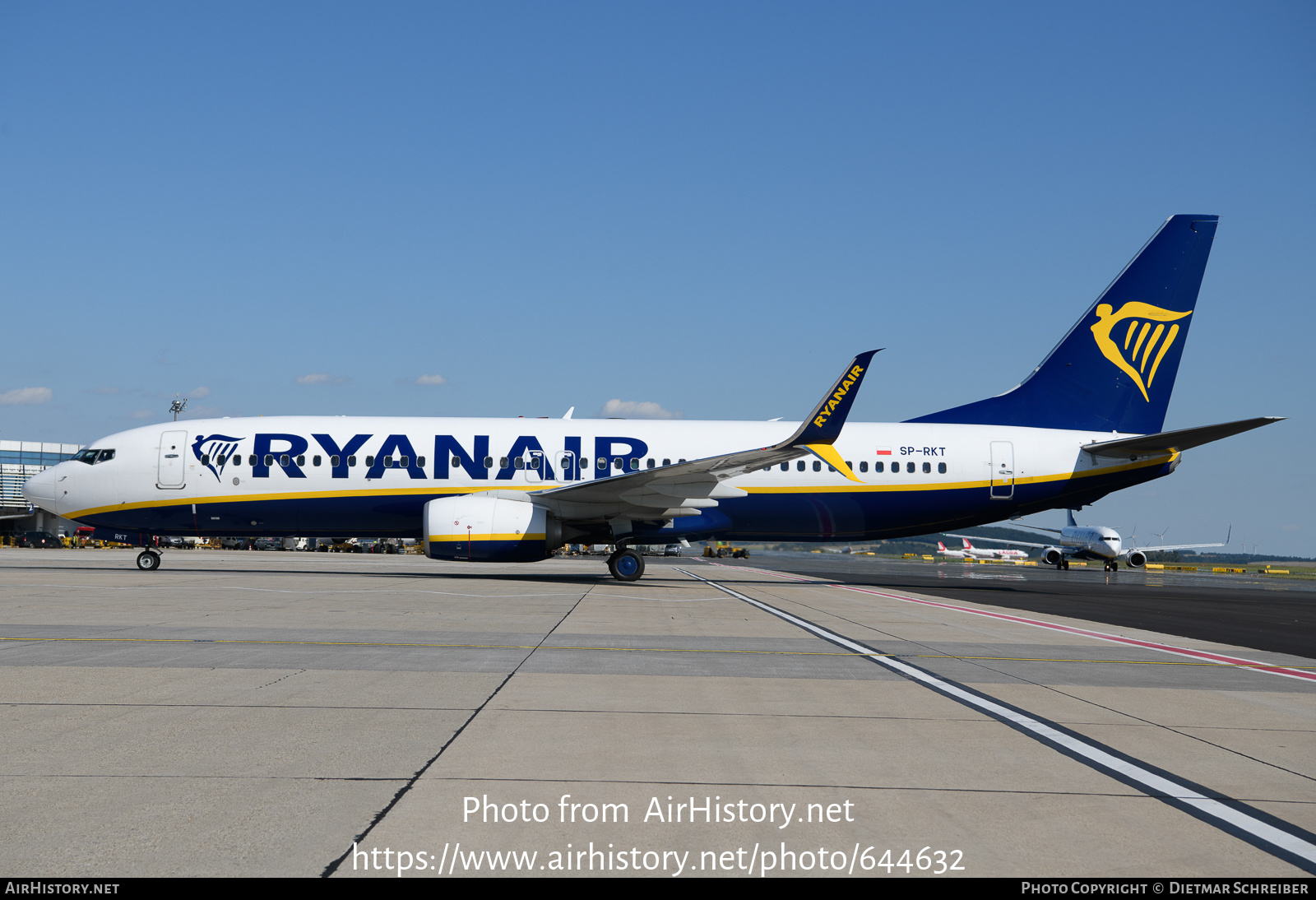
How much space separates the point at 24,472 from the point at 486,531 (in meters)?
87.8

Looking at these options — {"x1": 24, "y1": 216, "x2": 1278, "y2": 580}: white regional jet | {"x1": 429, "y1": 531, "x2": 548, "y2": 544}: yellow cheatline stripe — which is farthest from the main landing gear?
{"x1": 429, "y1": 531, "x2": 548, "y2": 544}: yellow cheatline stripe

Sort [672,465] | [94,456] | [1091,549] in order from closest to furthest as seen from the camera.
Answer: [672,465]
[94,456]
[1091,549]

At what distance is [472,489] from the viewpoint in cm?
2403

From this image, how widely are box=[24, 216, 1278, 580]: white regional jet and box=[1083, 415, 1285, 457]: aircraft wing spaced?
0.06 meters

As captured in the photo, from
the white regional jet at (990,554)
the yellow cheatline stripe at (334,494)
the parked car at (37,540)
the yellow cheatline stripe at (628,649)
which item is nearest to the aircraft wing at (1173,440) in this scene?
the yellow cheatline stripe at (628,649)

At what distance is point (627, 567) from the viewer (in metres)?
24.0

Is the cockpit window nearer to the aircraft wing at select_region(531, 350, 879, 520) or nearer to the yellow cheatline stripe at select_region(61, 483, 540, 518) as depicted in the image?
the yellow cheatline stripe at select_region(61, 483, 540, 518)

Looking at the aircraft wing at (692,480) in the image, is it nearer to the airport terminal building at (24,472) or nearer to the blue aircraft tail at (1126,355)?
the blue aircraft tail at (1126,355)

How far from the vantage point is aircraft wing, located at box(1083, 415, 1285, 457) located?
854 inches

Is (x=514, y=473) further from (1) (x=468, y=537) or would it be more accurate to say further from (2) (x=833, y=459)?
(2) (x=833, y=459)

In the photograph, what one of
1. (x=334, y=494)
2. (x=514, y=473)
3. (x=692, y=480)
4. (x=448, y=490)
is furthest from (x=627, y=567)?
(x=334, y=494)
